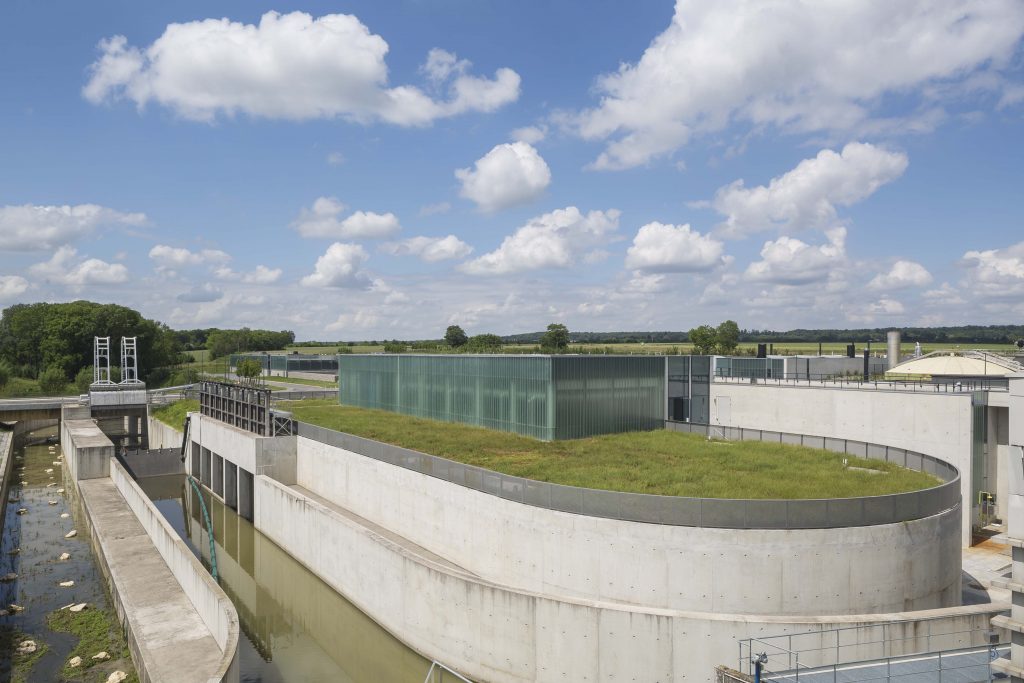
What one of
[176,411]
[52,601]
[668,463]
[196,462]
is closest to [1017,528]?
[668,463]

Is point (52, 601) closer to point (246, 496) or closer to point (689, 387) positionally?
point (246, 496)

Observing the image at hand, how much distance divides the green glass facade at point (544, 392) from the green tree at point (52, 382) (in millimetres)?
69406

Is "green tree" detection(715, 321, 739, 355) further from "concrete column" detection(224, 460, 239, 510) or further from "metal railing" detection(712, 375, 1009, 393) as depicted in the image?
"concrete column" detection(224, 460, 239, 510)

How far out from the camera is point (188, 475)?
54125mm

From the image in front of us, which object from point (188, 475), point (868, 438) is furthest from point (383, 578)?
point (188, 475)

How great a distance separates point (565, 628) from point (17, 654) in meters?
17.9

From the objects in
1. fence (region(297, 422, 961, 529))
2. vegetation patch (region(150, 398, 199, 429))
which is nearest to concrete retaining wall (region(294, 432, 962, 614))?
fence (region(297, 422, 961, 529))

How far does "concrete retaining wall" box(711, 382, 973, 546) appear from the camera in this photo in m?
29.0

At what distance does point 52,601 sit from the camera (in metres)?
Answer: 26.0

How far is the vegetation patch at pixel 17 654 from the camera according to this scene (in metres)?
19.9

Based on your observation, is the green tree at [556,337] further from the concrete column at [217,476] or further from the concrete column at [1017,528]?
the concrete column at [1017,528]

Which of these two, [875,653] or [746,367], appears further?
[746,367]

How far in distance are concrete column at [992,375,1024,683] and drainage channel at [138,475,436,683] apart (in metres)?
16.0

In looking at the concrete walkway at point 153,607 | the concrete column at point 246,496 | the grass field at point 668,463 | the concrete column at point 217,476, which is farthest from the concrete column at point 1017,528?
the concrete column at point 217,476
